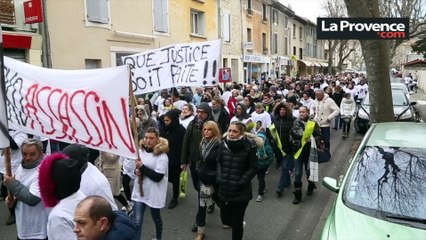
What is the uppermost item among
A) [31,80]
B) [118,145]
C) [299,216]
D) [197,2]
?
[197,2]

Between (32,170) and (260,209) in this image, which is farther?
(260,209)

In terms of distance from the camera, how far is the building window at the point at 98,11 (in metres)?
13.9

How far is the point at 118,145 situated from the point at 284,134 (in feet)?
11.8

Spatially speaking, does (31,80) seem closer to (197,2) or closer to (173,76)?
(173,76)

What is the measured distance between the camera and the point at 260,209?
20.1ft

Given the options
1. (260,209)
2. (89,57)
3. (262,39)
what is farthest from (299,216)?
(262,39)

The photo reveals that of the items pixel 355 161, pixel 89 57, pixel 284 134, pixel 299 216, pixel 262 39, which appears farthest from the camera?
pixel 262 39

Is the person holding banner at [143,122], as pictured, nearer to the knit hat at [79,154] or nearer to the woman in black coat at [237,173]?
the woman in black coat at [237,173]

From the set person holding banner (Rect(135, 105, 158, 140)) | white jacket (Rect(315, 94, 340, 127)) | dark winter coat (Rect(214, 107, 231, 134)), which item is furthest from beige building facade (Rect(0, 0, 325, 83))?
white jacket (Rect(315, 94, 340, 127))

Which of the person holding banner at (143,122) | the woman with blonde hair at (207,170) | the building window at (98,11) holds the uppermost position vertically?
the building window at (98,11)

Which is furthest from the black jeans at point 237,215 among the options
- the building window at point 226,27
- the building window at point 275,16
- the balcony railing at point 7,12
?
the building window at point 275,16

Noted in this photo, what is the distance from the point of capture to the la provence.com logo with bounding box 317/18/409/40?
718 cm

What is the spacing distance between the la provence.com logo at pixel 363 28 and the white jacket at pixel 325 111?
2144mm

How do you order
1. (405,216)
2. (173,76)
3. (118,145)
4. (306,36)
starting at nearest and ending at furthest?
(405,216) → (118,145) → (173,76) → (306,36)
